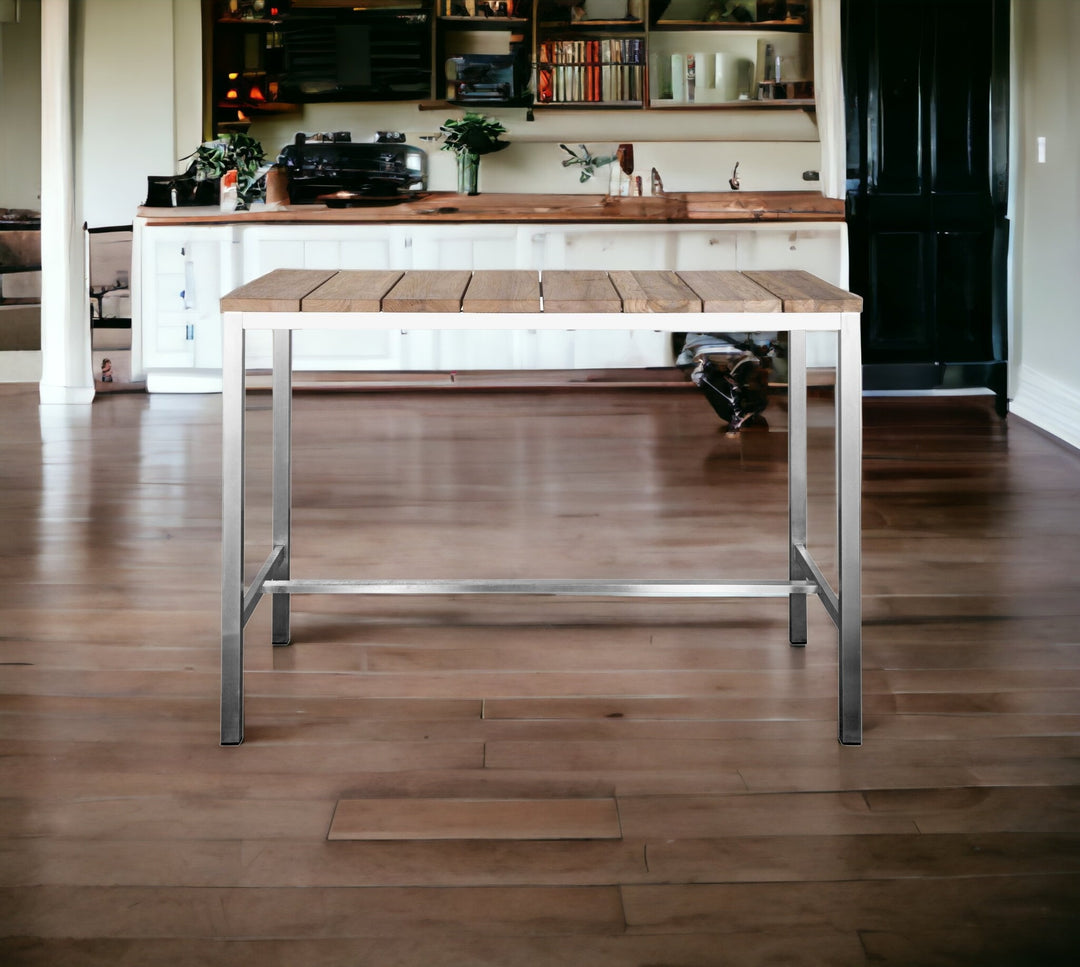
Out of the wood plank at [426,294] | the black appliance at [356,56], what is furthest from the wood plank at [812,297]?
the black appliance at [356,56]

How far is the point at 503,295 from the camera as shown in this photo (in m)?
2.03

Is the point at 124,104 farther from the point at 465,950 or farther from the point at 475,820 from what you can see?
the point at 465,950

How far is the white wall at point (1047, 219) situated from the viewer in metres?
5.17

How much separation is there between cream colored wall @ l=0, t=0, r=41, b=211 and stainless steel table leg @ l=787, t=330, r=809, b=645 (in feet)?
18.7

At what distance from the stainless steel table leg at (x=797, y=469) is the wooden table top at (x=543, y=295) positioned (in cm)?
21

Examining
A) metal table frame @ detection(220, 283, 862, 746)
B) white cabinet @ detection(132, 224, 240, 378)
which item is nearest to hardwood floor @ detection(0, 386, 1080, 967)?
metal table frame @ detection(220, 283, 862, 746)

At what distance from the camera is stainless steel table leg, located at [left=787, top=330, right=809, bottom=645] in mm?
2459

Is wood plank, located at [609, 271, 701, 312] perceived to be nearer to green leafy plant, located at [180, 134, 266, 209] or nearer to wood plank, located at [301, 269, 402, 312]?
wood plank, located at [301, 269, 402, 312]

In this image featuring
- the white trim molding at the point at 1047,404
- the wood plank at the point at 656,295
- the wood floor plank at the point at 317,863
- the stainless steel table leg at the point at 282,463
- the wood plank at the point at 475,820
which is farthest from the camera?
the white trim molding at the point at 1047,404

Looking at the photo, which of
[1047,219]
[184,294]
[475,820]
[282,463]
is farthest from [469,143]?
[475,820]

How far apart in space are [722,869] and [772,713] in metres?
0.58

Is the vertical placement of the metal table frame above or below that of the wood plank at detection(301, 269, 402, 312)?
below

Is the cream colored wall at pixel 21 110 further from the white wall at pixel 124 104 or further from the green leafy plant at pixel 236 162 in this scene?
the green leafy plant at pixel 236 162

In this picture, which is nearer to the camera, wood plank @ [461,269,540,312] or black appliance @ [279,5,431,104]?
wood plank @ [461,269,540,312]
